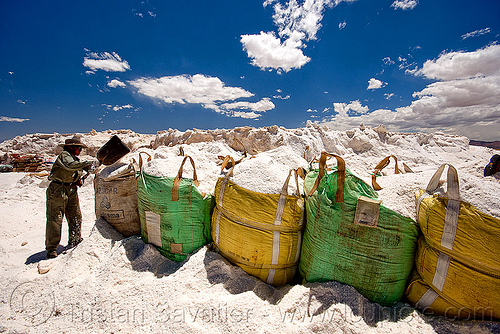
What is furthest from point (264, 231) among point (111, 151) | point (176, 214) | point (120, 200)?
point (111, 151)

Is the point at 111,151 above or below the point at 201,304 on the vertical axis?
above

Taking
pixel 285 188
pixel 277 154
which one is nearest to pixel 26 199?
pixel 277 154

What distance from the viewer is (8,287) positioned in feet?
5.51

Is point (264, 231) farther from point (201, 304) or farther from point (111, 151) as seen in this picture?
point (111, 151)

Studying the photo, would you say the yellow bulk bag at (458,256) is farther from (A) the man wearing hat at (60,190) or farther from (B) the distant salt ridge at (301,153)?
(A) the man wearing hat at (60,190)

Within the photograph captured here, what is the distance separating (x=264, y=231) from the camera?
153cm

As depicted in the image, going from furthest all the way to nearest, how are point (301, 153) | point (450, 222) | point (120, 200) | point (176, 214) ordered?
point (301, 153)
point (120, 200)
point (176, 214)
point (450, 222)

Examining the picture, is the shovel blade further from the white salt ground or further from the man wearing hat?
the white salt ground

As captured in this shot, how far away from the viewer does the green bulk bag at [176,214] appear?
1.79m

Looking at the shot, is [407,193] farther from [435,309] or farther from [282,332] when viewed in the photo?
[282,332]

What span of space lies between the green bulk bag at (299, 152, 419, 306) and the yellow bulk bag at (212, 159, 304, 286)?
0.16 meters

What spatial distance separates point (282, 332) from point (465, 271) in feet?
3.30

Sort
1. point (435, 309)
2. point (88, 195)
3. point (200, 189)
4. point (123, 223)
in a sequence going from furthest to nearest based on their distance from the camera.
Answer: point (88, 195)
point (123, 223)
point (200, 189)
point (435, 309)

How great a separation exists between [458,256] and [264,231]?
1063 millimetres
